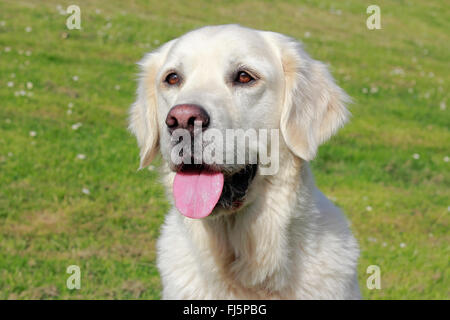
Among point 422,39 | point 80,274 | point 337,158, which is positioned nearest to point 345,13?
point 422,39

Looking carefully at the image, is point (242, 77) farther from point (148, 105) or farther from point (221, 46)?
point (148, 105)

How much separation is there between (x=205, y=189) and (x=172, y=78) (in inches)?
30.0

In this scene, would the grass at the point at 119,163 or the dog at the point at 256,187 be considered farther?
the grass at the point at 119,163

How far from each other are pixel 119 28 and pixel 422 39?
9837 millimetres

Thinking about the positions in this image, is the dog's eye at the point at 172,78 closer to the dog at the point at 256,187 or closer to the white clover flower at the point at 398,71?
the dog at the point at 256,187

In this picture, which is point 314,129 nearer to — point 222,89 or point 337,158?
point 222,89

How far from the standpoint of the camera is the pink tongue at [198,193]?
10.4 feet

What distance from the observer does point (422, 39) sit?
59.3 feet

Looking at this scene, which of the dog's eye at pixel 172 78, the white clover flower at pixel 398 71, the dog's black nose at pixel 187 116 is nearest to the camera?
the dog's black nose at pixel 187 116

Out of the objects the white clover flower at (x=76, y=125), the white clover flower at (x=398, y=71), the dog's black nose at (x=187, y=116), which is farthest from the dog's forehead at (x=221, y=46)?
the white clover flower at (x=398, y=71)

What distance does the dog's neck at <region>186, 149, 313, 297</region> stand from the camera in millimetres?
3393

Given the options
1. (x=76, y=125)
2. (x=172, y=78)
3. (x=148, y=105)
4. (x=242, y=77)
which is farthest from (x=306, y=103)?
(x=76, y=125)

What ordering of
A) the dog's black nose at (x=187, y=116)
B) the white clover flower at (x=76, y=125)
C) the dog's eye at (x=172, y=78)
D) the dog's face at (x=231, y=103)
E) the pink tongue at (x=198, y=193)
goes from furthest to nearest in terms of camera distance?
the white clover flower at (x=76, y=125) < the dog's eye at (x=172, y=78) < the pink tongue at (x=198, y=193) < the dog's face at (x=231, y=103) < the dog's black nose at (x=187, y=116)

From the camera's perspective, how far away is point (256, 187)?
3369 millimetres
